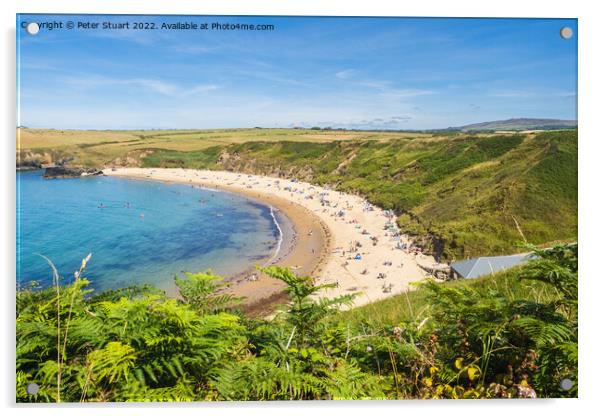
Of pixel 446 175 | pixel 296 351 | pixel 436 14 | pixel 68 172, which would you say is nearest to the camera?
pixel 296 351

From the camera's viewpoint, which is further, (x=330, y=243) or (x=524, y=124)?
(x=330, y=243)

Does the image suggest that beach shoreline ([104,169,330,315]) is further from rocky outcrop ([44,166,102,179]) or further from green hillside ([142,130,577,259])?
green hillside ([142,130,577,259])

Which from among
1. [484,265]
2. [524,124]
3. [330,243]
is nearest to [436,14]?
[524,124]

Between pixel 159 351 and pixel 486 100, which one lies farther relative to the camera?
pixel 486 100

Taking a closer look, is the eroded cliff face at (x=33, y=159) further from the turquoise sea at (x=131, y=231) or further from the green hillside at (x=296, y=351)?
the green hillside at (x=296, y=351)

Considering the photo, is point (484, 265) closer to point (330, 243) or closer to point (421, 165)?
point (421, 165)

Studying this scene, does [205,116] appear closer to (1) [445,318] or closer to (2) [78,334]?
(2) [78,334]

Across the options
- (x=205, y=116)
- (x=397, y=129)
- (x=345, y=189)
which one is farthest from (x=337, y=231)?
(x=205, y=116)
